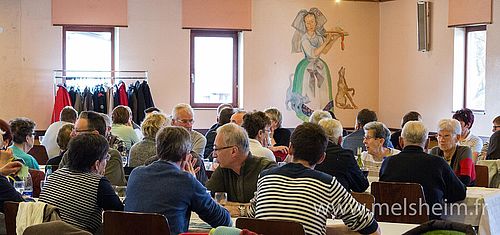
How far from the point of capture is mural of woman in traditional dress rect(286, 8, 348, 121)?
12.8 m

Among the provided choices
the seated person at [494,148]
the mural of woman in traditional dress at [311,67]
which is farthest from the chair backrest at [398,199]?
the mural of woman in traditional dress at [311,67]

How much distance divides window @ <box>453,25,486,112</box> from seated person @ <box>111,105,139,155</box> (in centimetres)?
527

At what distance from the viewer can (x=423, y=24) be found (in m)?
11.9

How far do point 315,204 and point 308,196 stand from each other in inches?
2.0

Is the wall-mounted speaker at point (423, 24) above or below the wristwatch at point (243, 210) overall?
above

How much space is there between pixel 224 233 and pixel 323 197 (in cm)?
106

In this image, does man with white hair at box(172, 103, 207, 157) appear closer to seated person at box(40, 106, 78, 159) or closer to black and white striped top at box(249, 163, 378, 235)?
seated person at box(40, 106, 78, 159)

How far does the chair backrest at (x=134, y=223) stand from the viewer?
3702 mm

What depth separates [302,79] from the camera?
12.9 meters

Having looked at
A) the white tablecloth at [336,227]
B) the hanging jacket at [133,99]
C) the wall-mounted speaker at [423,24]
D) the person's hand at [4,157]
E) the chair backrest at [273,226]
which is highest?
the wall-mounted speaker at [423,24]

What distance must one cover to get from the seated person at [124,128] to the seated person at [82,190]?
3.52m

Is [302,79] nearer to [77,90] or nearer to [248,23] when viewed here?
[248,23]

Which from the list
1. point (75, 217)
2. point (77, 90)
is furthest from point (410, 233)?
point (77, 90)

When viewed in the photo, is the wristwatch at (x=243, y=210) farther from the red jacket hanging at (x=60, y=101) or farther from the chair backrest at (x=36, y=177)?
the red jacket hanging at (x=60, y=101)
